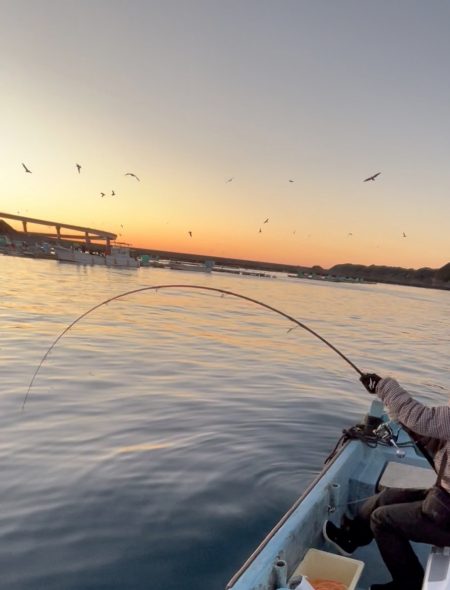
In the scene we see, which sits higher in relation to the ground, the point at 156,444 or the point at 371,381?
the point at 371,381

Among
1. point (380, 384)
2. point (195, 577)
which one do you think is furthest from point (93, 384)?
point (380, 384)

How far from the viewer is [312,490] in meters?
3.91

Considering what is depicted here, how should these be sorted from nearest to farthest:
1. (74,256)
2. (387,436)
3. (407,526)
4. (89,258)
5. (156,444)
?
(407,526)
(387,436)
(156,444)
(74,256)
(89,258)

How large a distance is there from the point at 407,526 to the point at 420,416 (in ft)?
2.79

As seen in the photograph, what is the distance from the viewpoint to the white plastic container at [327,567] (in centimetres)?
343

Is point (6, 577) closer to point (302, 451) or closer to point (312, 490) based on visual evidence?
point (312, 490)

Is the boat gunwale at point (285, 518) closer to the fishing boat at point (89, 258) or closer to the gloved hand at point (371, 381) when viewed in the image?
the gloved hand at point (371, 381)

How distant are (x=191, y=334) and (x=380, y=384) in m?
15.7

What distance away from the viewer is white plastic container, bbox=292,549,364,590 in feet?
11.2

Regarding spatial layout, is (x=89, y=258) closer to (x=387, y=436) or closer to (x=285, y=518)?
(x=387, y=436)

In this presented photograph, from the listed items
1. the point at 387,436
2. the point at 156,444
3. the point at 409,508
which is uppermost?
the point at 409,508

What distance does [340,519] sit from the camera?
441 centimetres

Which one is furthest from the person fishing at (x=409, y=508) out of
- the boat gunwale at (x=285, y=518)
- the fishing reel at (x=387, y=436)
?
the fishing reel at (x=387, y=436)

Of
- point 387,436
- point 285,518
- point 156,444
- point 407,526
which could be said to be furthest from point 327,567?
point 156,444
